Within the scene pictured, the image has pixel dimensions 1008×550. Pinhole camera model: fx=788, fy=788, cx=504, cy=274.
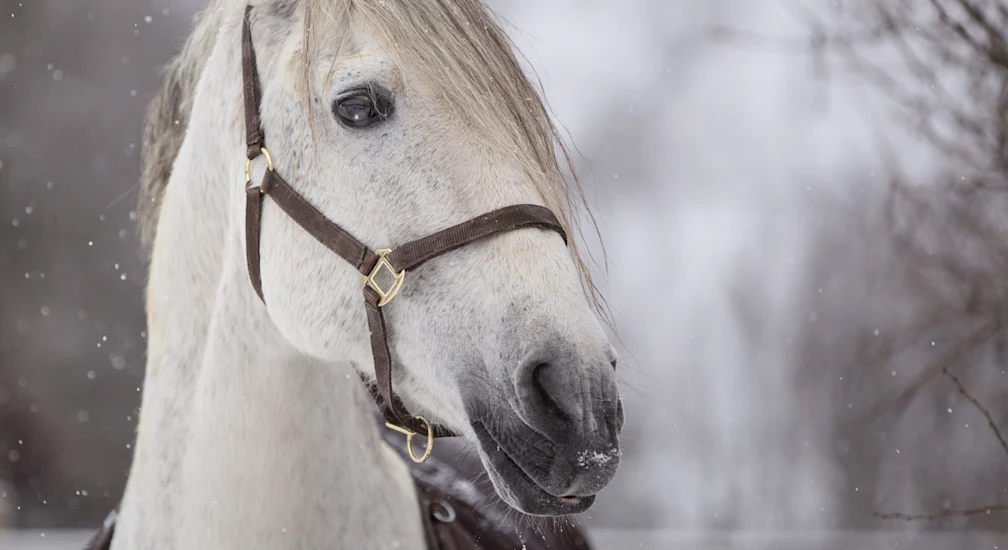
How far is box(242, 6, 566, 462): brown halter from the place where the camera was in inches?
60.2

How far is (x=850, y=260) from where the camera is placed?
1231 cm

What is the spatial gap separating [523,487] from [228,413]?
2.48 ft

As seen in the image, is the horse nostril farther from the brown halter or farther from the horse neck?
the horse neck

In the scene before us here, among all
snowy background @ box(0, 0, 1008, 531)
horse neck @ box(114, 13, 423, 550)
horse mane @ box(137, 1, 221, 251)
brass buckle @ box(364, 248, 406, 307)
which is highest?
horse mane @ box(137, 1, 221, 251)

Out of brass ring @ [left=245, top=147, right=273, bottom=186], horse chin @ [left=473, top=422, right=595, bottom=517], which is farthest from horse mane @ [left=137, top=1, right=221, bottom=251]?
horse chin @ [left=473, top=422, right=595, bottom=517]

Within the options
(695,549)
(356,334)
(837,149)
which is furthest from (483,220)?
(837,149)

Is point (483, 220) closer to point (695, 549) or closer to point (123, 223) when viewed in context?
point (695, 549)

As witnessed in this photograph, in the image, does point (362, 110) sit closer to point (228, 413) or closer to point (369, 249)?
point (369, 249)

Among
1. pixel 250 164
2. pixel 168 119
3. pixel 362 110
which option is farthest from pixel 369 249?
pixel 168 119

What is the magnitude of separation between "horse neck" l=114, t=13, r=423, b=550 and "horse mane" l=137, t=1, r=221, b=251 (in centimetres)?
18

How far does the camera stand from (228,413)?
1.79m

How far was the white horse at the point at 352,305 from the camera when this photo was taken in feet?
4.70

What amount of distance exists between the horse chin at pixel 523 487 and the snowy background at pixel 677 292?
190 inches

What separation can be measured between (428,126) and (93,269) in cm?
1174
